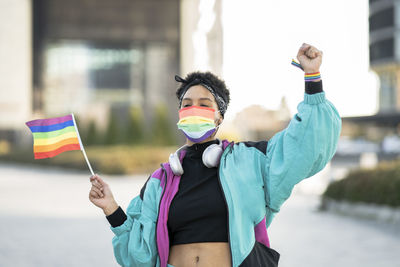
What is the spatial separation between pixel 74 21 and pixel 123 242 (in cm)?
4806

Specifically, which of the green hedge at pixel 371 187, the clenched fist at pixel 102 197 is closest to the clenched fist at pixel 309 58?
the clenched fist at pixel 102 197

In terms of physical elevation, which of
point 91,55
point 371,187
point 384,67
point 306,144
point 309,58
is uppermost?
point 384,67

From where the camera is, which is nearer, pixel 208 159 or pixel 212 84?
pixel 208 159

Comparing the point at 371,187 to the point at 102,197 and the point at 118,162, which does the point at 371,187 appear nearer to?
the point at 102,197

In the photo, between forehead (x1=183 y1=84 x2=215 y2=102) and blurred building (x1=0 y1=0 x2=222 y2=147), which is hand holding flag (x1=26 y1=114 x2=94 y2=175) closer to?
forehead (x1=183 y1=84 x2=215 y2=102)

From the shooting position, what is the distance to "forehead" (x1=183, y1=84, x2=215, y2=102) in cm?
289

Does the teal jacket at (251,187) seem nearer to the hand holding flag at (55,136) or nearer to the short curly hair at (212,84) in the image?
the short curly hair at (212,84)

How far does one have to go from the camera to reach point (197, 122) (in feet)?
9.28

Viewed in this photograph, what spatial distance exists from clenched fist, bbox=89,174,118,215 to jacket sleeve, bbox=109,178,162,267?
2.4 inches

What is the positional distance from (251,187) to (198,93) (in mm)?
607

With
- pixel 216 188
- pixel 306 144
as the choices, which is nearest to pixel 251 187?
pixel 216 188

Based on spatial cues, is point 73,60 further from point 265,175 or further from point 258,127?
point 265,175

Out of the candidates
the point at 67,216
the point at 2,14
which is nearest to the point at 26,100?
the point at 2,14

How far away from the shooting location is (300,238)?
28.6 ft
